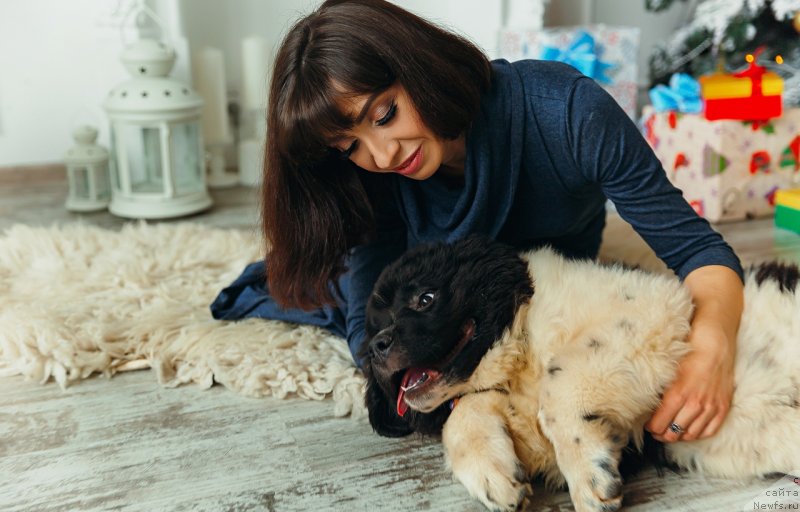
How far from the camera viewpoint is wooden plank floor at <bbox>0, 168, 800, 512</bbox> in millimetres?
1241

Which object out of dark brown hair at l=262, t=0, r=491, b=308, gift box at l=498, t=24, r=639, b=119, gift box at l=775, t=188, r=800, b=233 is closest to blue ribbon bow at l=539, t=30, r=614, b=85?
gift box at l=498, t=24, r=639, b=119

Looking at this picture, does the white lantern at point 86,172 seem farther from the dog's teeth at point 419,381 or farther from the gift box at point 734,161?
the dog's teeth at point 419,381

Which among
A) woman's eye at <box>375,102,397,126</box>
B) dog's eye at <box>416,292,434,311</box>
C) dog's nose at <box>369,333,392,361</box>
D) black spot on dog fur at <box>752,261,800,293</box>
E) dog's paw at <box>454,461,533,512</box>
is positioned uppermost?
woman's eye at <box>375,102,397,126</box>

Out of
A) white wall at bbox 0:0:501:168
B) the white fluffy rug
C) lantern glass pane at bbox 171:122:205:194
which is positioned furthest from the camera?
white wall at bbox 0:0:501:168

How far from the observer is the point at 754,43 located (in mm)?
3320

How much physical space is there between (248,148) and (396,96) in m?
2.51

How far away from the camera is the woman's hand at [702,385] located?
1159 mm

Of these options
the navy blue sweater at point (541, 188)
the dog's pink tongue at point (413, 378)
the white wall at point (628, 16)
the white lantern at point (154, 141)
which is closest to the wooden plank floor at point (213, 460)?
the dog's pink tongue at point (413, 378)

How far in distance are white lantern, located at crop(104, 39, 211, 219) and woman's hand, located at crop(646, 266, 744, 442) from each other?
7.79ft

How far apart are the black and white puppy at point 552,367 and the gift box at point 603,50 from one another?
1.99m

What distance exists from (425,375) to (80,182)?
2583 millimetres

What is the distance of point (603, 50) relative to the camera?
3213 millimetres

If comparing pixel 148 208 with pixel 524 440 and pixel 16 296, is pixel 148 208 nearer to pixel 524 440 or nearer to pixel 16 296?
pixel 16 296

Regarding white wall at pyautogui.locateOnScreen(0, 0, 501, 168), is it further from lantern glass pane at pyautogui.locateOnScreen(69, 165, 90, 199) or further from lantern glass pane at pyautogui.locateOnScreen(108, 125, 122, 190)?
A: lantern glass pane at pyautogui.locateOnScreen(108, 125, 122, 190)
